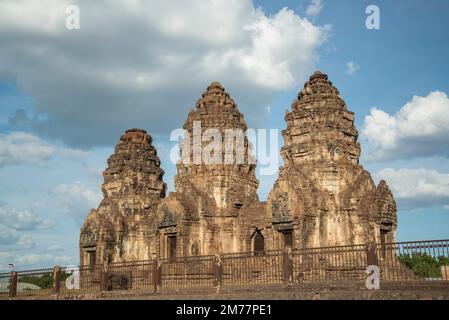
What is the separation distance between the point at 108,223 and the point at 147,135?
7776 mm

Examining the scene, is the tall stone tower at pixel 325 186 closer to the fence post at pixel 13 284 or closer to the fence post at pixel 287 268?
the fence post at pixel 287 268

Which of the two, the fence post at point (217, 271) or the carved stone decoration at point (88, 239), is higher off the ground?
the carved stone decoration at point (88, 239)

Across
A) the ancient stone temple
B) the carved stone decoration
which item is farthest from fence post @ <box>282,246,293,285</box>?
the carved stone decoration

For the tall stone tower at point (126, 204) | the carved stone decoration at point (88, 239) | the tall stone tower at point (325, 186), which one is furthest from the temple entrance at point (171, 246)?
the tall stone tower at point (325, 186)

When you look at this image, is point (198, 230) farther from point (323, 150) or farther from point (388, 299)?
point (388, 299)

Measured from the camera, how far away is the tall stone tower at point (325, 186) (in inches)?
1002

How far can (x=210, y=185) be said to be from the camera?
3073cm

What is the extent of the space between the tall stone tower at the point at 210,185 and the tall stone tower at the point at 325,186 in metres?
3.65

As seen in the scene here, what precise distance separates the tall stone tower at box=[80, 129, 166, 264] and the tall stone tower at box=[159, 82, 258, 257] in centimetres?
385

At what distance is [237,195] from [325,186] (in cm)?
603

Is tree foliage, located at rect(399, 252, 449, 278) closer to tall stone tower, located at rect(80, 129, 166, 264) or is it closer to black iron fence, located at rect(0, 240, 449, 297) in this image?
black iron fence, located at rect(0, 240, 449, 297)

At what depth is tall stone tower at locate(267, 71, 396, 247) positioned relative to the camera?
83.5 ft

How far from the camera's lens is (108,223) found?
1337 inches

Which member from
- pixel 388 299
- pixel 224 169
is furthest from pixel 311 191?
pixel 388 299
